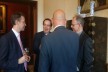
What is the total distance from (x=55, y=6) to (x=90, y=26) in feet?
7.85

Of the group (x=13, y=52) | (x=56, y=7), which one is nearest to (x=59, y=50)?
(x=13, y=52)

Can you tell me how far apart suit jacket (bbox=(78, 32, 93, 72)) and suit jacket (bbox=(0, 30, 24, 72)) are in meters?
0.93

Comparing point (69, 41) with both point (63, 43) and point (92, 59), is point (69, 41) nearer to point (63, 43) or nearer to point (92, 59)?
point (63, 43)

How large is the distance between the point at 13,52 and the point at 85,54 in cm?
107

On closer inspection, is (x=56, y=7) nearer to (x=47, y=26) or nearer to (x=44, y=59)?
(x=47, y=26)

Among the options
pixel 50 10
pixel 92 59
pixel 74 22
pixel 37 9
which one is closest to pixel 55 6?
pixel 50 10

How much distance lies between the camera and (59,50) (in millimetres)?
2477

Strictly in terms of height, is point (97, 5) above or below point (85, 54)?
above

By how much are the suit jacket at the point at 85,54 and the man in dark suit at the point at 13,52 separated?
88 centimetres

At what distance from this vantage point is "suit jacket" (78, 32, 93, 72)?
3.10 m

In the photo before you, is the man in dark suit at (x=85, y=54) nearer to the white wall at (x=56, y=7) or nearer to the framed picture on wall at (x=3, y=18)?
the white wall at (x=56, y=7)

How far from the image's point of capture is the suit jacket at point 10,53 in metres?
2.66

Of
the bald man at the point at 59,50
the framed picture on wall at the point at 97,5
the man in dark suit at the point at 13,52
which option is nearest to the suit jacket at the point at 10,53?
the man in dark suit at the point at 13,52

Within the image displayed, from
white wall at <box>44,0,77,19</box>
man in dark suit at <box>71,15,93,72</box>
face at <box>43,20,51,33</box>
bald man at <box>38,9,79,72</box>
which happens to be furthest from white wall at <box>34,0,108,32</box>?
bald man at <box>38,9,79,72</box>
